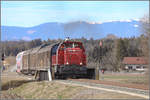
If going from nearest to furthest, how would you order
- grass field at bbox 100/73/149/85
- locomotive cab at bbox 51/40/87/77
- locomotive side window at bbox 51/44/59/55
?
locomotive cab at bbox 51/40/87/77 < locomotive side window at bbox 51/44/59/55 < grass field at bbox 100/73/149/85

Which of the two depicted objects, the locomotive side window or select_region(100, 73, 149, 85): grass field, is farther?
select_region(100, 73, 149, 85): grass field

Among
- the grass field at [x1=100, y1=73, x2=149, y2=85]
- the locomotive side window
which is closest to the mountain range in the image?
the locomotive side window

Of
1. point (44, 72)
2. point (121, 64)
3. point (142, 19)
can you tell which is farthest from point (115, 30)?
point (121, 64)

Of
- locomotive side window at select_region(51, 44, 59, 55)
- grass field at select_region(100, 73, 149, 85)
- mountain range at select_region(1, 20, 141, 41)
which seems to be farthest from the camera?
grass field at select_region(100, 73, 149, 85)

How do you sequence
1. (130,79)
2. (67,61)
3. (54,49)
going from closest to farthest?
(67,61) < (54,49) < (130,79)

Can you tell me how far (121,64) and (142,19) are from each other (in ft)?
168

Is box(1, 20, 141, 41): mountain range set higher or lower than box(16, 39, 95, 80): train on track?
higher

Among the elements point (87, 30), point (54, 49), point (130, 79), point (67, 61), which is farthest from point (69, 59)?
point (130, 79)

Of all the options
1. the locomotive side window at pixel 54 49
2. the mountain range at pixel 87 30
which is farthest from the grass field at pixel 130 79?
the locomotive side window at pixel 54 49

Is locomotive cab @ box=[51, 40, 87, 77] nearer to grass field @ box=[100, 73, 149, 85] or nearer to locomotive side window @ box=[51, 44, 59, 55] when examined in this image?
locomotive side window @ box=[51, 44, 59, 55]

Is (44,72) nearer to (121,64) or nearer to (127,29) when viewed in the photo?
(127,29)

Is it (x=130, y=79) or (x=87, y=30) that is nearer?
(x=87, y=30)

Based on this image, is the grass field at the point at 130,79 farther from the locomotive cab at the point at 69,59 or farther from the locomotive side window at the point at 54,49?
the locomotive side window at the point at 54,49

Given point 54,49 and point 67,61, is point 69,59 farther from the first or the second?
point 54,49
